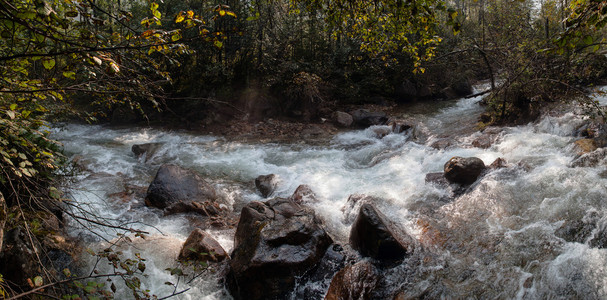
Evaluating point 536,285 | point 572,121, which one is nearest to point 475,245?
point 536,285

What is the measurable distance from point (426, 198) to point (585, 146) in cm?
325

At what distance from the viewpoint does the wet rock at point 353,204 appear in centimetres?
626

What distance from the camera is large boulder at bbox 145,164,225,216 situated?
6.77 metres

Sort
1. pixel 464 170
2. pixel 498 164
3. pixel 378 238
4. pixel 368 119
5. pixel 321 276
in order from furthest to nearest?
pixel 368 119
pixel 498 164
pixel 464 170
pixel 378 238
pixel 321 276

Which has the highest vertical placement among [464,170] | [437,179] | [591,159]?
[591,159]

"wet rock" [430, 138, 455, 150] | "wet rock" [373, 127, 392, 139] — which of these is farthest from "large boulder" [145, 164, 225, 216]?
"wet rock" [373, 127, 392, 139]

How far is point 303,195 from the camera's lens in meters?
7.21

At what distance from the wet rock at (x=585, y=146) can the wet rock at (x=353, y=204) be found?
13.2 ft

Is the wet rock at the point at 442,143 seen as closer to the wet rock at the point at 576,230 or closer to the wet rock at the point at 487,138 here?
the wet rock at the point at 487,138

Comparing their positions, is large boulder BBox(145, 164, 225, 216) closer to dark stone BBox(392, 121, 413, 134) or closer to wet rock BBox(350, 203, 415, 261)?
wet rock BBox(350, 203, 415, 261)

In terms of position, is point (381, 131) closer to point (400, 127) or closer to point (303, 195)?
point (400, 127)

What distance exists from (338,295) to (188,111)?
11.8m

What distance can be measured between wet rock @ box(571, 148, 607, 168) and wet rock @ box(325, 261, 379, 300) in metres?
4.47

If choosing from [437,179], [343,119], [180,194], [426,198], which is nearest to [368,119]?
[343,119]
